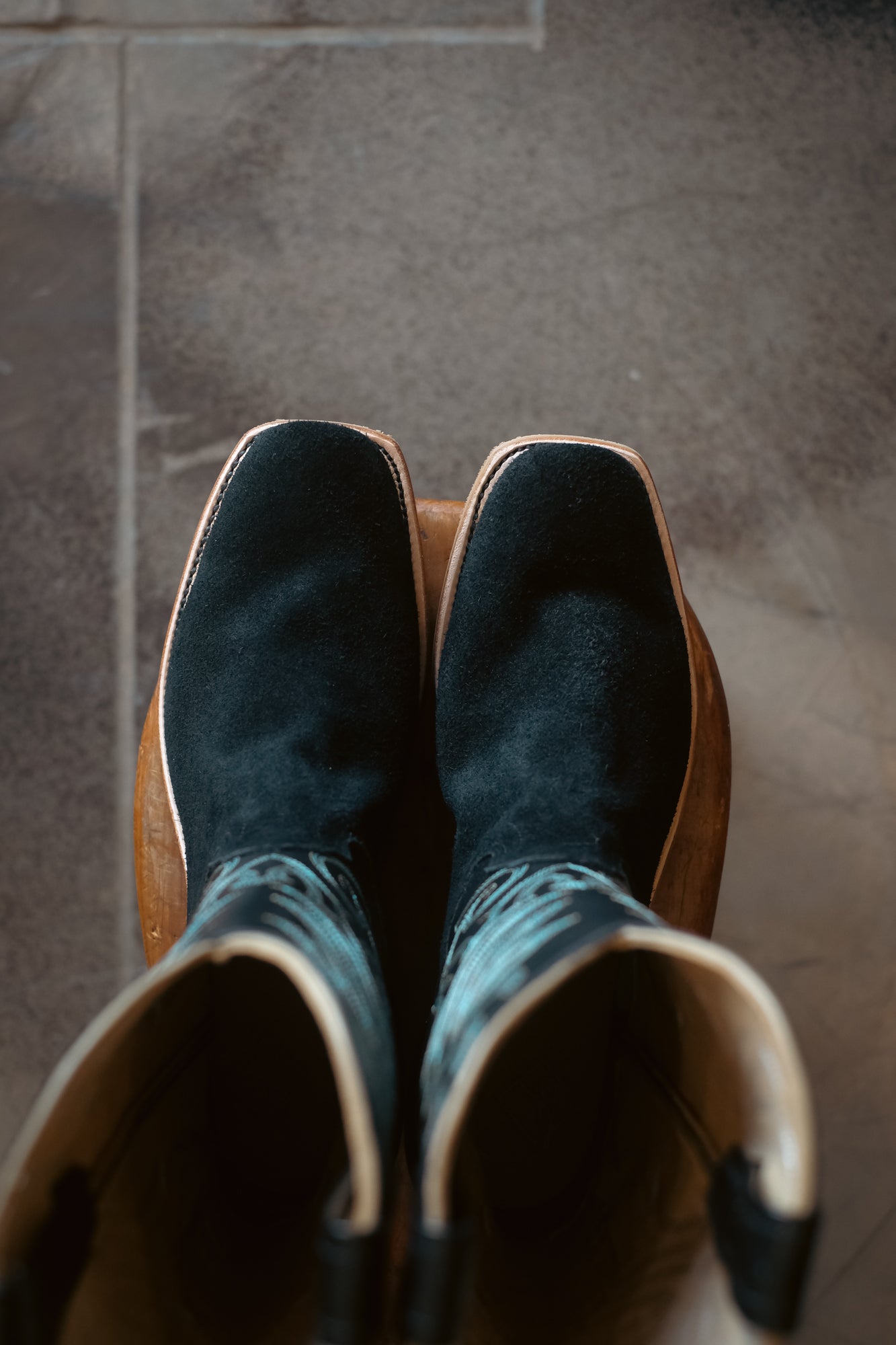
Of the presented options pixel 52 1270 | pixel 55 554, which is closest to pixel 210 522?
pixel 55 554

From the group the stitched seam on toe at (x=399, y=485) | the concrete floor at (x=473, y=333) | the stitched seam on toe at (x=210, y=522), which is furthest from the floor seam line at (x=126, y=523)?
the stitched seam on toe at (x=399, y=485)

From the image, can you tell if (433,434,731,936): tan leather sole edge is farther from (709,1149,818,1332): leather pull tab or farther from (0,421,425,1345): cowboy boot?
(709,1149,818,1332): leather pull tab

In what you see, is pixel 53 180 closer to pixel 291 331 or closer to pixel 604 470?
pixel 291 331

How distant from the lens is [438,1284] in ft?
1.18

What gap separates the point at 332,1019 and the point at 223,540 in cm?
43

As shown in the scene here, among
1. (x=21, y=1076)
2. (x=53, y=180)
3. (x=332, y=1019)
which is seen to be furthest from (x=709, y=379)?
(x=21, y=1076)

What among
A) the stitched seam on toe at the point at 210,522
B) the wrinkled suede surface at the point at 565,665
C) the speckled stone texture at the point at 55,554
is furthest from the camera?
the speckled stone texture at the point at 55,554

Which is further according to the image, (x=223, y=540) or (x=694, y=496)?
(x=694, y=496)

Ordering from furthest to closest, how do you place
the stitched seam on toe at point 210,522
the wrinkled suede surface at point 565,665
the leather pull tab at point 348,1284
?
the stitched seam on toe at point 210,522
the wrinkled suede surface at point 565,665
the leather pull tab at point 348,1284

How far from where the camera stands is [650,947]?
40 cm

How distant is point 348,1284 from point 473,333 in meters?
0.89

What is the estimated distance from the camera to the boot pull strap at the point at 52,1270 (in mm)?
365

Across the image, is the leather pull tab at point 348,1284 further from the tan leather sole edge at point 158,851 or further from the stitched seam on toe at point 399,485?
the stitched seam on toe at point 399,485

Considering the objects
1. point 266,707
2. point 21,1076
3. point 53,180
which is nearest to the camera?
point 266,707
